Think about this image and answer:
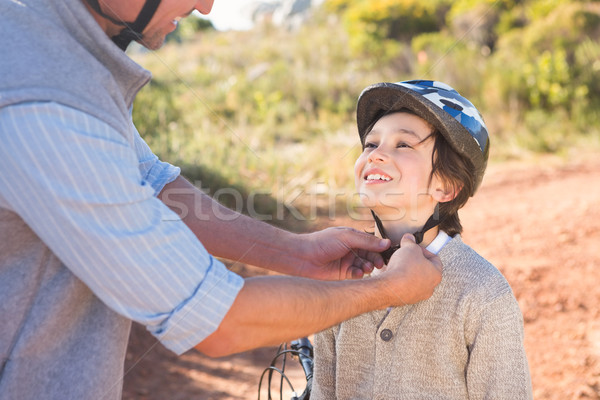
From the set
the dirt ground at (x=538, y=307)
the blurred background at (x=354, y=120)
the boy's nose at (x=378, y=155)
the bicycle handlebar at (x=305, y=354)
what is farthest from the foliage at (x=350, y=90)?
the boy's nose at (x=378, y=155)

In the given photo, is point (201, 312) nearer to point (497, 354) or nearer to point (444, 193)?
point (497, 354)

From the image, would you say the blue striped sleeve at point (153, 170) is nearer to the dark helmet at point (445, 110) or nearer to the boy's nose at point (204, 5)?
the boy's nose at point (204, 5)

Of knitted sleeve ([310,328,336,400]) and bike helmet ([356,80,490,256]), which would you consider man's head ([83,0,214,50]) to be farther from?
knitted sleeve ([310,328,336,400])

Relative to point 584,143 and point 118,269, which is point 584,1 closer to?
point 584,143

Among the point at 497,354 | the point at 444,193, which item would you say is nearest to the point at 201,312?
the point at 497,354

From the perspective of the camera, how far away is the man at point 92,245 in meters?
1.38

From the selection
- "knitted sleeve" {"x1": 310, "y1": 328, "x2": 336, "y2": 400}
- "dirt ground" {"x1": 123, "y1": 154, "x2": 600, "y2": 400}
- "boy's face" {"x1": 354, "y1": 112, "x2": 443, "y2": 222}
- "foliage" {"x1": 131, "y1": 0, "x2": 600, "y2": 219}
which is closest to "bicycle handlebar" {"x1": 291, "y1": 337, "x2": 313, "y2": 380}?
"knitted sleeve" {"x1": 310, "y1": 328, "x2": 336, "y2": 400}

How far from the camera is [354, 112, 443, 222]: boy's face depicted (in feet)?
7.80

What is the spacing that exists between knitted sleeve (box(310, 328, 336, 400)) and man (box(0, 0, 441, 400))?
701mm

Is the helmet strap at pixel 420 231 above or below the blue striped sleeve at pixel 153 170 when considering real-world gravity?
above

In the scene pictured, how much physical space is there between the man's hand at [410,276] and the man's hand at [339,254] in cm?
29

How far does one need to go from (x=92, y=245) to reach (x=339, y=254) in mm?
1218

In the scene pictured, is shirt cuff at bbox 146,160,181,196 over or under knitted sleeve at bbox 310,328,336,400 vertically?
over

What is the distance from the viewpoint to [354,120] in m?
14.3
